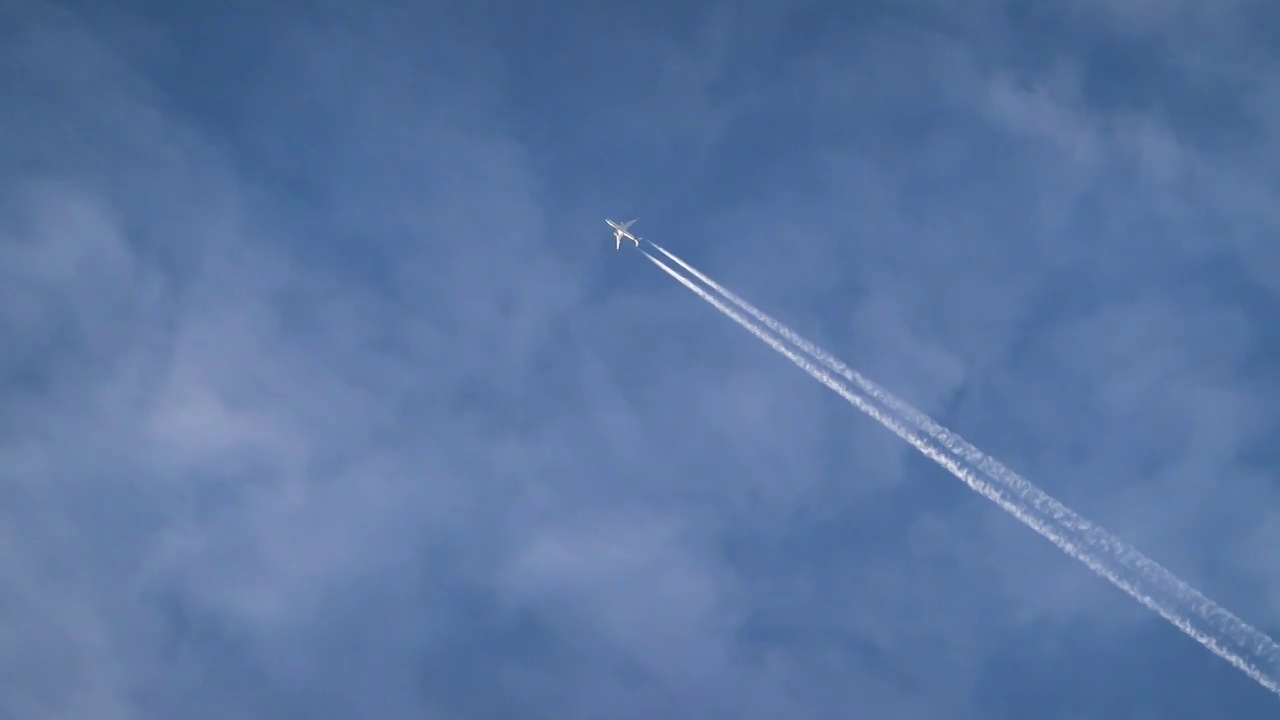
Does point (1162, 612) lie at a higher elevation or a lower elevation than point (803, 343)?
lower

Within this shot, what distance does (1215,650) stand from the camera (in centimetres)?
7575

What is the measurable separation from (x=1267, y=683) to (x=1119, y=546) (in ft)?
44.9

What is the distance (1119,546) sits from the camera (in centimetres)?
8044

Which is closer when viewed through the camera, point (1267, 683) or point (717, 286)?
point (1267, 683)

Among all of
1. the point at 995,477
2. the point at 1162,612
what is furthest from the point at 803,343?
the point at 1162,612

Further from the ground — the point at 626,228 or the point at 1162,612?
the point at 626,228

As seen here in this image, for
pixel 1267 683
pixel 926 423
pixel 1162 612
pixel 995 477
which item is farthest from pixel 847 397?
pixel 1267 683

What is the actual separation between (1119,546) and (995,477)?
35.9 feet

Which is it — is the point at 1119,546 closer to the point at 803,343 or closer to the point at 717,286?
the point at 803,343

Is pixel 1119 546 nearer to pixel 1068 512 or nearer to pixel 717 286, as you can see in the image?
pixel 1068 512

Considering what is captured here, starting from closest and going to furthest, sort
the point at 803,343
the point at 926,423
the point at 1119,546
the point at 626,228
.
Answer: the point at 1119,546
the point at 926,423
the point at 803,343
the point at 626,228

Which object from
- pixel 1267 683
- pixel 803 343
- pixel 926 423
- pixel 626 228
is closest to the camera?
pixel 1267 683

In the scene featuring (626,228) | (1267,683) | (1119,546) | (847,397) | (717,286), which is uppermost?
(626,228)

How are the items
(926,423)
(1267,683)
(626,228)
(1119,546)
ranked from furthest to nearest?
(626,228), (926,423), (1119,546), (1267,683)
